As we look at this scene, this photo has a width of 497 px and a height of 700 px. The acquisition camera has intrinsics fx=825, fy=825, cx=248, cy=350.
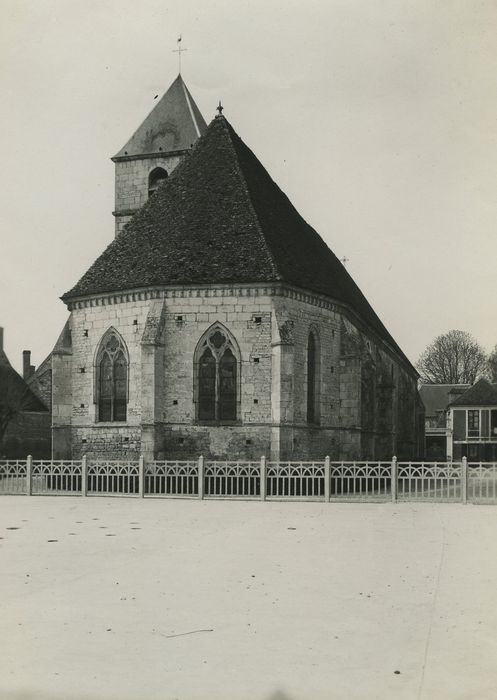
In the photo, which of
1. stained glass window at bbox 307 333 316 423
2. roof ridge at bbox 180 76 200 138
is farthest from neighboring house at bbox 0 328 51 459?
stained glass window at bbox 307 333 316 423

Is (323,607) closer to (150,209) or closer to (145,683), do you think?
(145,683)

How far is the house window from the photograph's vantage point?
62.1 meters

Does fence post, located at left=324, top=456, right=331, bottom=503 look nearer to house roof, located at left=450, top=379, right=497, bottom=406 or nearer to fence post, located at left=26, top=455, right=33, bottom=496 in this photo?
fence post, located at left=26, top=455, right=33, bottom=496

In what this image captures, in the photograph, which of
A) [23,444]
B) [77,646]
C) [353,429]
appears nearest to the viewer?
[77,646]

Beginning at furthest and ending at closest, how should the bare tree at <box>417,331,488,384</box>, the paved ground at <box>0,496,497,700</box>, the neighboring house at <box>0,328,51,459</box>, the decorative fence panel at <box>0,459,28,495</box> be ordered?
the bare tree at <box>417,331,488,384</box> < the neighboring house at <box>0,328,51,459</box> < the decorative fence panel at <box>0,459,28,495</box> < the paved ground at <box>0,496,497,700</box>

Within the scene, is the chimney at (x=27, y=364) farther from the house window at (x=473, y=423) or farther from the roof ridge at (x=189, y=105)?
the house window at (x=473, y=423)

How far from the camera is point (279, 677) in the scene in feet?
19.5

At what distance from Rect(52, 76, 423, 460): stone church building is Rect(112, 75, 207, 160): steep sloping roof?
8348mm

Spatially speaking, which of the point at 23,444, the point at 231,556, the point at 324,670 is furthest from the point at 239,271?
the point at 23,444

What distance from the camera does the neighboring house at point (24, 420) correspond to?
44.2 metres

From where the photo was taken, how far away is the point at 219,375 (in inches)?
1031

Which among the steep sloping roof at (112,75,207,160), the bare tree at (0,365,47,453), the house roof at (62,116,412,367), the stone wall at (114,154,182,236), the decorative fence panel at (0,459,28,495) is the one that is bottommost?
the decorative fence panel at (0,459,28,495)

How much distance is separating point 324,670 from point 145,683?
52.1 inches

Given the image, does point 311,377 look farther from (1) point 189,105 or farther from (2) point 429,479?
(1) point 189,105
